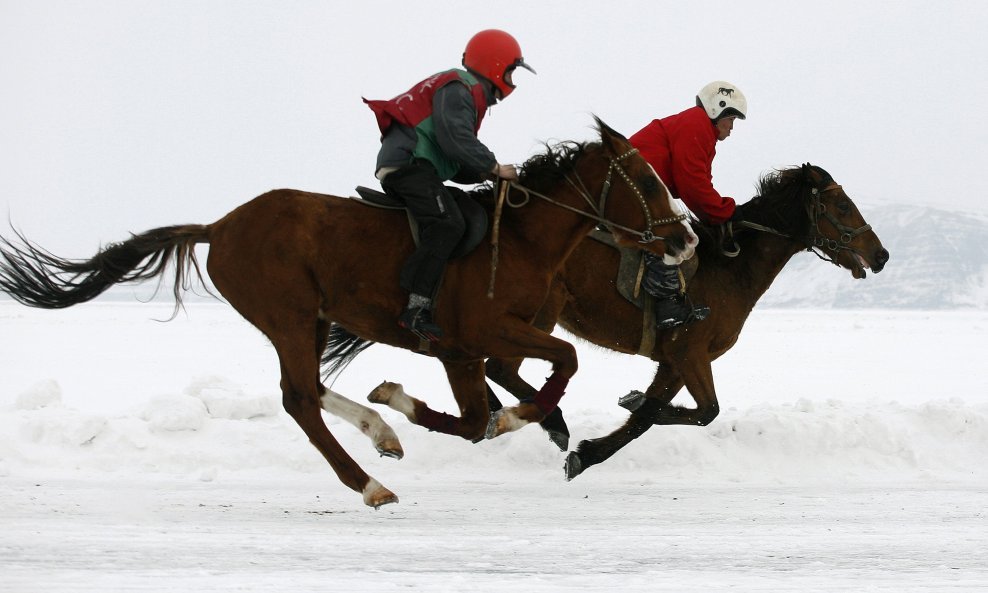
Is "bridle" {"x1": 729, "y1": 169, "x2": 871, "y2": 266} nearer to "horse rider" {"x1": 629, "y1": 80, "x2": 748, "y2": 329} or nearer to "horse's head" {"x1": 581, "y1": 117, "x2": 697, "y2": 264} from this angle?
"horse rider" {"x1": 629, "y1": 80, "x2": 748, "y2": 329}

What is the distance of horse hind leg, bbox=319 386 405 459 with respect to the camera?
606 centimetres

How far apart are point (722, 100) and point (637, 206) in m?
Answer: 1.89

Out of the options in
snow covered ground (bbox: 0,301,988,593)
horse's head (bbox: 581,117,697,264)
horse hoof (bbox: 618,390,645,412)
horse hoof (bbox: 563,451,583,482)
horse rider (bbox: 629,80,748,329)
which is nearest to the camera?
snow covered ground (bbox: 0,301,988,593)

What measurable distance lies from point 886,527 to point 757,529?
79 centimetres

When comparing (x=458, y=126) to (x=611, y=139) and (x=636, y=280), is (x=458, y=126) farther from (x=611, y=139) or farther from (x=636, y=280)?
(x=636, y=280)

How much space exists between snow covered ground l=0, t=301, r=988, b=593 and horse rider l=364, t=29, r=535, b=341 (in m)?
1.44

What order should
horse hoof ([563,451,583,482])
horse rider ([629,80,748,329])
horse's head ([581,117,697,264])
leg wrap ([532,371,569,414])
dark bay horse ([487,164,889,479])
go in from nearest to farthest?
leg wrap ([532,371,569,414])
horse's head ([581,117,697,264])
horse hoof ([563,451,583,482])
horse rider ([629,80,748,329])
dark bay horse ([487,164,889,479])

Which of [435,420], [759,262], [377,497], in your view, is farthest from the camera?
[759,262]

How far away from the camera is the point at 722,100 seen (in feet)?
25.4

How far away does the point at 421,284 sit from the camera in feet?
19.7

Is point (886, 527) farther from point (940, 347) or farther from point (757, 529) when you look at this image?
point (940, 347)

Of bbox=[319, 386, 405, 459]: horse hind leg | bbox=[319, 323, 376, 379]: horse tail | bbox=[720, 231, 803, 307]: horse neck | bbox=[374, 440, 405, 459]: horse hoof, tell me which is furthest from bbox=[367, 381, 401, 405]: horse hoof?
bbox=[720, 231, 803, 307]: horse neck

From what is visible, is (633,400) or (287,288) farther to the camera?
(633,400)

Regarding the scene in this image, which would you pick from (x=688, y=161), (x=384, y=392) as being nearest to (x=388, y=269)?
(x=384, y=392)
